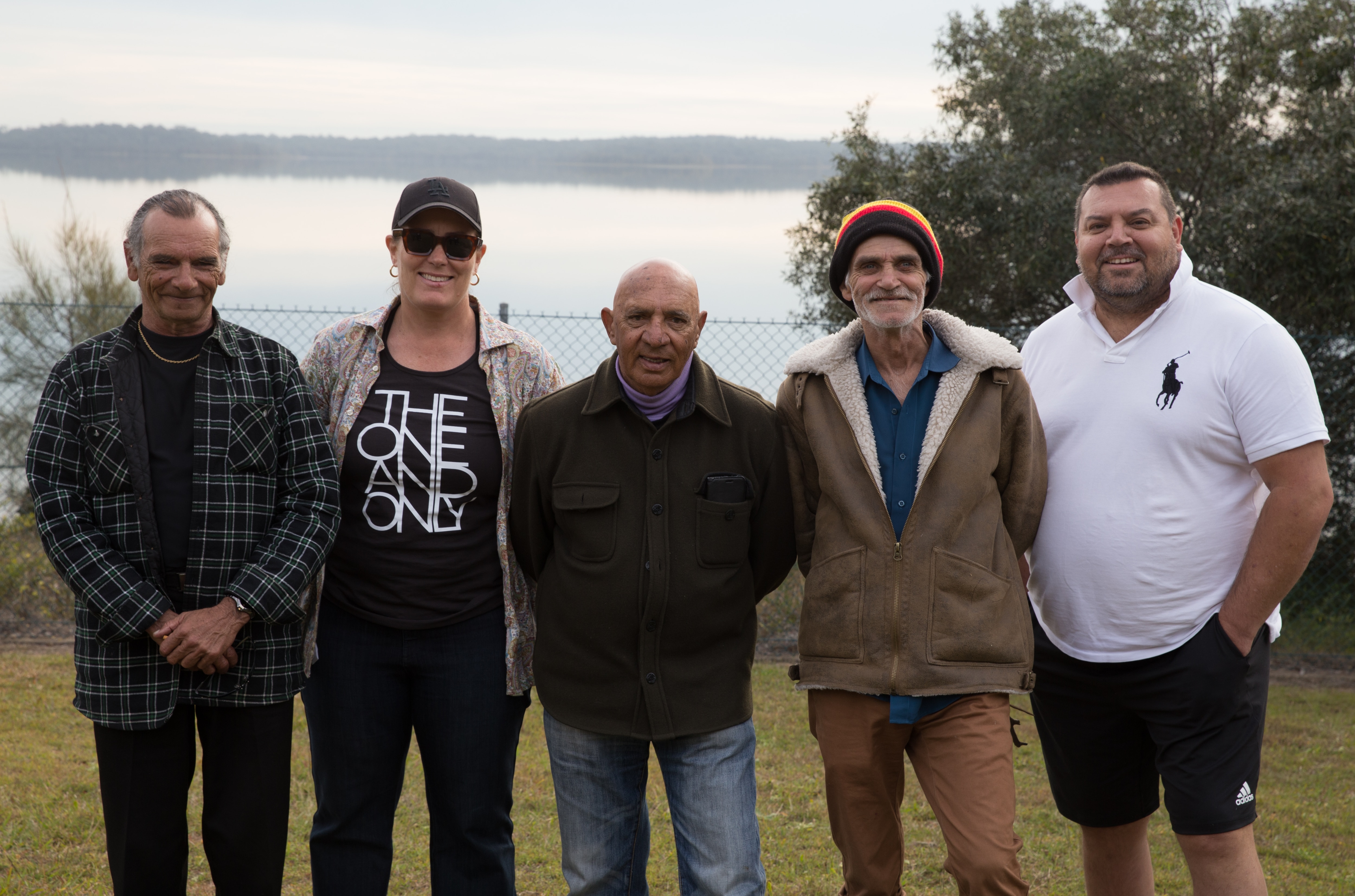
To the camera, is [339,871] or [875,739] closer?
[875,739]

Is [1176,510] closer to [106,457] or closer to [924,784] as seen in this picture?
[924,784]

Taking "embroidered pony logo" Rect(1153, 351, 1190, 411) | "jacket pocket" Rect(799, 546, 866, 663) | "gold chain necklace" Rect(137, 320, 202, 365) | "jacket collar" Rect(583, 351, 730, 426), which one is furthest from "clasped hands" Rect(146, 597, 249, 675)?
"embroidered pony logo" Rect(1153, 351, 1190, 411)

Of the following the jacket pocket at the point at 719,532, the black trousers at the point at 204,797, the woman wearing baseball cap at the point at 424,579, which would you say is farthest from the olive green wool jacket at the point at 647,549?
the black trousers at the point at 204,797

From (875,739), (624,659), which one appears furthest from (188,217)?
(875,739)

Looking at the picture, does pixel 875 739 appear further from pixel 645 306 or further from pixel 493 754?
pixel 645 306

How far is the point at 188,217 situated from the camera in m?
2.79

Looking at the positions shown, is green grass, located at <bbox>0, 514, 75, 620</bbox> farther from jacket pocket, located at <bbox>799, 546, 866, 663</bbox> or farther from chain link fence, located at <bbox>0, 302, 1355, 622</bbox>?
jacket pocket, located at <bbox>799, 546, 866, 663</bbox>

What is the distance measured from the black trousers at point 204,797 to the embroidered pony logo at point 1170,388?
243 cm

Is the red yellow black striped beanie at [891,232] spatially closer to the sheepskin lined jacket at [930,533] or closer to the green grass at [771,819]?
the sheepskin lined jacket at [930,533]

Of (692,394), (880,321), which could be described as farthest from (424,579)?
(880,321)

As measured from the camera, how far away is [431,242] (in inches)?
118

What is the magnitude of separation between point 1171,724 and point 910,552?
93cm

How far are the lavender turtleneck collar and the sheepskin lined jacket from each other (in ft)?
1.08

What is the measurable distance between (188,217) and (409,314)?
61cm
